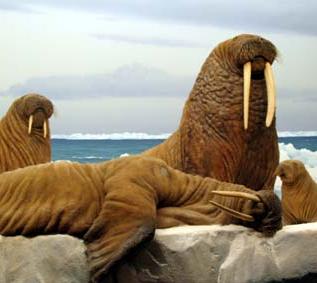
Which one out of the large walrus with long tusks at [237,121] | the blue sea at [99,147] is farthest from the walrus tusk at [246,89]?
the blue sea at [99,147]

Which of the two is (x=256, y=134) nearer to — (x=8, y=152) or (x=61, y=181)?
(x=61, y=181)

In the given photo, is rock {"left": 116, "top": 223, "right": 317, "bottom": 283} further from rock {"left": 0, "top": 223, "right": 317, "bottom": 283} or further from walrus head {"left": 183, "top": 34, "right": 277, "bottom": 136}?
walrus head {"left": 183, "top": 34, "right": 277, "bottom": 136}

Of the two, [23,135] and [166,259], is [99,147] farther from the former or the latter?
[166,259]

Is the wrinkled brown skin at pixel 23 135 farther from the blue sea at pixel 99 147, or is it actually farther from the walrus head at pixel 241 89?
the blue sea at pixel 99 147

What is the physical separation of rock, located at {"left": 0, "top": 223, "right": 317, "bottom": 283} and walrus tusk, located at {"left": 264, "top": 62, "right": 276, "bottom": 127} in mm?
1216

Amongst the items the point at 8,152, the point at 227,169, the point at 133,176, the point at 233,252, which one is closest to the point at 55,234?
the point at 133,176

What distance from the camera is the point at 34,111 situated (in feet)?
23.3

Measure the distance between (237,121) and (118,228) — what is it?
5.31 feet

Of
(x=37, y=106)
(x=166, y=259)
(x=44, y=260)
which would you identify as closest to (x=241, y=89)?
(x=166, y=259)

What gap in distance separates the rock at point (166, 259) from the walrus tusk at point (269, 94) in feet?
3.99

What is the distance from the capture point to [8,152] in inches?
281

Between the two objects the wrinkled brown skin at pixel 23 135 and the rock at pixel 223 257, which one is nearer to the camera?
the rock at pixel 223 257

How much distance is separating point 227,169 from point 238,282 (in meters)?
1.31

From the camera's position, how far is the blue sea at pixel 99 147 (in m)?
10.7
